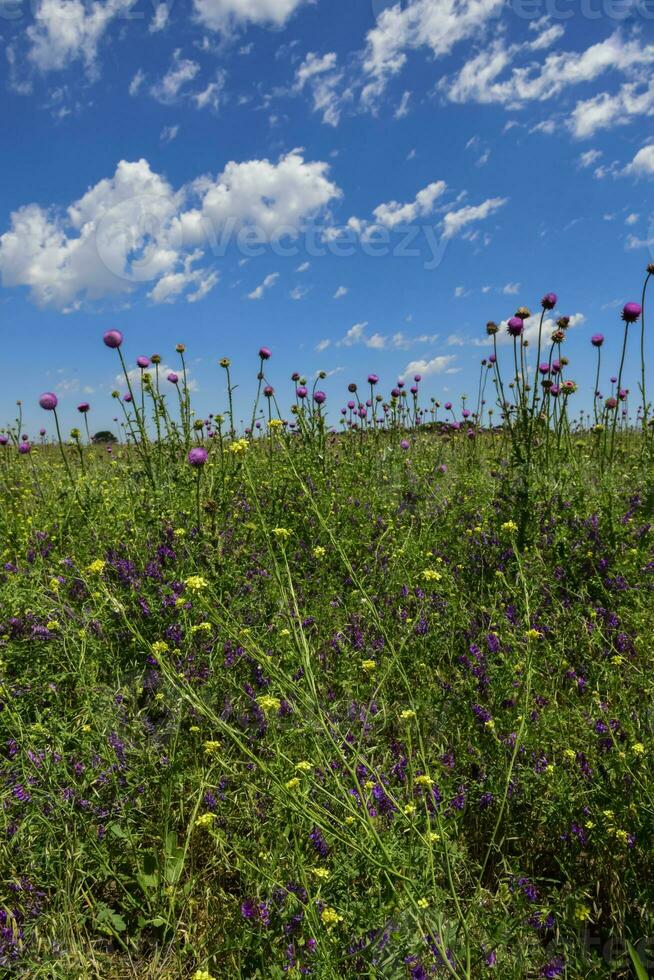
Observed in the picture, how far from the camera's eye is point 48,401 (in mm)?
4641

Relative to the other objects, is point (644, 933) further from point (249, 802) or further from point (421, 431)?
point (421, 431)

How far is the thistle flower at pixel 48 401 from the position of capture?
182 inches

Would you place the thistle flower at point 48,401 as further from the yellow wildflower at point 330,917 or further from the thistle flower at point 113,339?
the yellow wildflower at point 330,917

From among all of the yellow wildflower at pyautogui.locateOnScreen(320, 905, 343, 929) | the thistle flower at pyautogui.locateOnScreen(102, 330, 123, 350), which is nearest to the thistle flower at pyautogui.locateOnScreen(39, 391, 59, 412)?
the thistle flower at pyautogui.locateOnScreen(102, 330, 123, 350)

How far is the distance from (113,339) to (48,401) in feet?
2.49

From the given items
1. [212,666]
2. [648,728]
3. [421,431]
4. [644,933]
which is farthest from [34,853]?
[421,431]

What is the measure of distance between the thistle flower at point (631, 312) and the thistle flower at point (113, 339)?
4.24 meters

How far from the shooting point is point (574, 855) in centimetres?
163

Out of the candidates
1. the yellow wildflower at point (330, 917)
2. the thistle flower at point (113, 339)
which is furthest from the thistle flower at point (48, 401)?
the yellow wildflower at point (330, 917)

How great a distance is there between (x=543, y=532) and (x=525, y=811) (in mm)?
1960

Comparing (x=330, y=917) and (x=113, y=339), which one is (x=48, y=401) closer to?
(x=113, y=339)

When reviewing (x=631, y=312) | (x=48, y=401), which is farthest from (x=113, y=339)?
(x=631, y=312)

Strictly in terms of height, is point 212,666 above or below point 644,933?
above

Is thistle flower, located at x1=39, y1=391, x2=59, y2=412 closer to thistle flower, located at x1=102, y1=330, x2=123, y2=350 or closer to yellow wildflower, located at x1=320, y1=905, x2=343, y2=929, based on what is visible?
thistle flower, located at x1=102, y1=330, x2=123, y2=350
